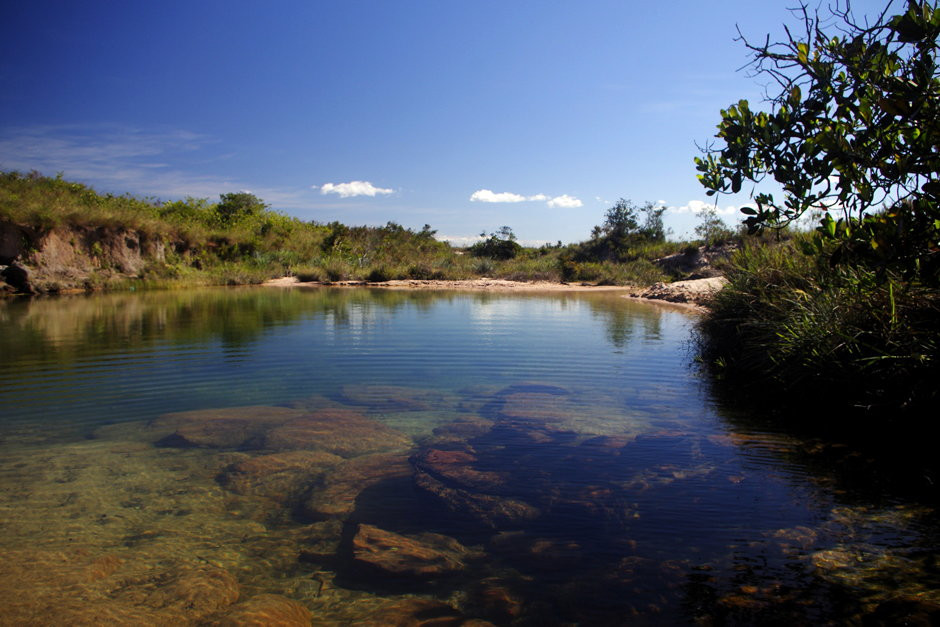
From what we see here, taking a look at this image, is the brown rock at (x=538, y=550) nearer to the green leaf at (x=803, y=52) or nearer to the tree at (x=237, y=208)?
the green leaf at (x=803, y=52)

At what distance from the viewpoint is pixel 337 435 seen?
654 centimetres

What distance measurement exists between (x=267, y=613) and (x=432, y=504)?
171 centimetres

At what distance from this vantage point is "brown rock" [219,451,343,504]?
4988mm

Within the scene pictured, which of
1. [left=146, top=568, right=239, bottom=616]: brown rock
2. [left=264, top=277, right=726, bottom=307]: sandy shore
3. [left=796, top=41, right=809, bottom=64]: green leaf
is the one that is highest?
[left=796, top=41, right=809, bottom=64]: green leaf

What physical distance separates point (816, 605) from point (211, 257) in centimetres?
3801

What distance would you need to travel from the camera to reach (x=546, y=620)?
318 centimetres

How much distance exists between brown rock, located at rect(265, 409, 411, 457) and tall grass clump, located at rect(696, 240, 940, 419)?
497 centimetres

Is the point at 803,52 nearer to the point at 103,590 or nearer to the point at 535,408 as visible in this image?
the point at 535,408

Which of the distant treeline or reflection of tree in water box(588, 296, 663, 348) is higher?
the distant treeline

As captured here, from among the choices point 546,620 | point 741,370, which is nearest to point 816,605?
point 546,620

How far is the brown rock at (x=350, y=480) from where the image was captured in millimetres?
4641

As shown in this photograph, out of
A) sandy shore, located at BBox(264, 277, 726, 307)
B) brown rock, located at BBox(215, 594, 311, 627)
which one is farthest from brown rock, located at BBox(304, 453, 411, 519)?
sandy shore, located at BBox(264, 277, 726, 307)

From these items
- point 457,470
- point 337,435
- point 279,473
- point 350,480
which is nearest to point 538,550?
point 457,470

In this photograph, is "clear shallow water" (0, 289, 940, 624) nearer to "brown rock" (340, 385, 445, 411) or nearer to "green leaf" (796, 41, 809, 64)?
"brown rock" (340, 385, 445, 411)
